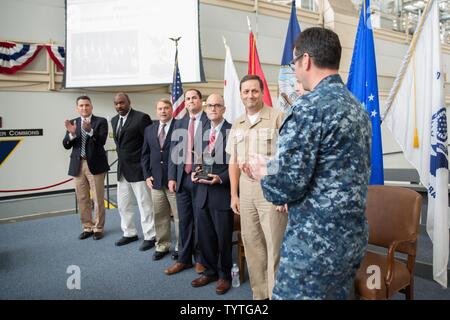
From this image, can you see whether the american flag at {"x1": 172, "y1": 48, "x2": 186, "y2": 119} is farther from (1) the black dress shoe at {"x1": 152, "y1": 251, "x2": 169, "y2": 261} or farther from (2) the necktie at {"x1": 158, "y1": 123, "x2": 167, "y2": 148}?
(1) the black dress shoe at {"x1": 152, "y1": 251, "x2": 169, "y2": 261}

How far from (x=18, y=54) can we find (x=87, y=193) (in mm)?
3018

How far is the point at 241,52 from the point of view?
7.17 metres

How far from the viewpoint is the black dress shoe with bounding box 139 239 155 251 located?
329cm

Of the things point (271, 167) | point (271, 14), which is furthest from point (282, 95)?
point (271, 14)

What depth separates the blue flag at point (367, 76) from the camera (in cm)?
272

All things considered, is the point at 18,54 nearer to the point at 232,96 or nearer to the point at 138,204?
the point at 232,96

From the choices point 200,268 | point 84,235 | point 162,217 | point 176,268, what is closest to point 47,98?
point 84,235

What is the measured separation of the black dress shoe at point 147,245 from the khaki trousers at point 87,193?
0.64m

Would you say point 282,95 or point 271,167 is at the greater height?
point 282,95

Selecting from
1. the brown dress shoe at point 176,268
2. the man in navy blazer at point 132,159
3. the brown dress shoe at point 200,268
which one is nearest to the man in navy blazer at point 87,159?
the man in navy blazer at point 132,159

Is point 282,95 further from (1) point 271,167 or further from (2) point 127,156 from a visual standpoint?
(1) point 271,167

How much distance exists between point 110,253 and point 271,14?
6.29 m

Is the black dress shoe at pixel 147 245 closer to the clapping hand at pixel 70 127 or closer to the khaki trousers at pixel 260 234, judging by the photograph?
the clapping hand at pixel 70 127
